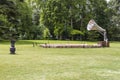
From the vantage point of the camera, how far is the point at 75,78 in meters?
9.51

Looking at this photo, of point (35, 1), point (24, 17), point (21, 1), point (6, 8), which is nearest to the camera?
point (6, 8)

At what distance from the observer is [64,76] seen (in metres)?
9.94

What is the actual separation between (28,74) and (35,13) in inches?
1914

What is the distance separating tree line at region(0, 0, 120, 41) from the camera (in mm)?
52500

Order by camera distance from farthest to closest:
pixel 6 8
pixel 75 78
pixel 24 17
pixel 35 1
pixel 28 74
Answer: pixel 35 1
pixel 24 17
pixel 6 8
pixel 28 74
pixel 75 78

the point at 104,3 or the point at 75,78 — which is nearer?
the point at 75,78

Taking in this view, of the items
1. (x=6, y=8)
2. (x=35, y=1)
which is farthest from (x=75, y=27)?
(x=6, y=8)

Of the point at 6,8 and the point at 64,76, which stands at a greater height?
the point at 6,8

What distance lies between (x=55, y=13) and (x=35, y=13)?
6.79 m

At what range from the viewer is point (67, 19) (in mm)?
53719

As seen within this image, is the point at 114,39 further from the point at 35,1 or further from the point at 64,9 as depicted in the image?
the point at 35,1

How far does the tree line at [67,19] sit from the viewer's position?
172ft

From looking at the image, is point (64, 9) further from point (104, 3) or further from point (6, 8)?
point (6, 8)

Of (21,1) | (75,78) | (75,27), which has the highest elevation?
(21,1)
